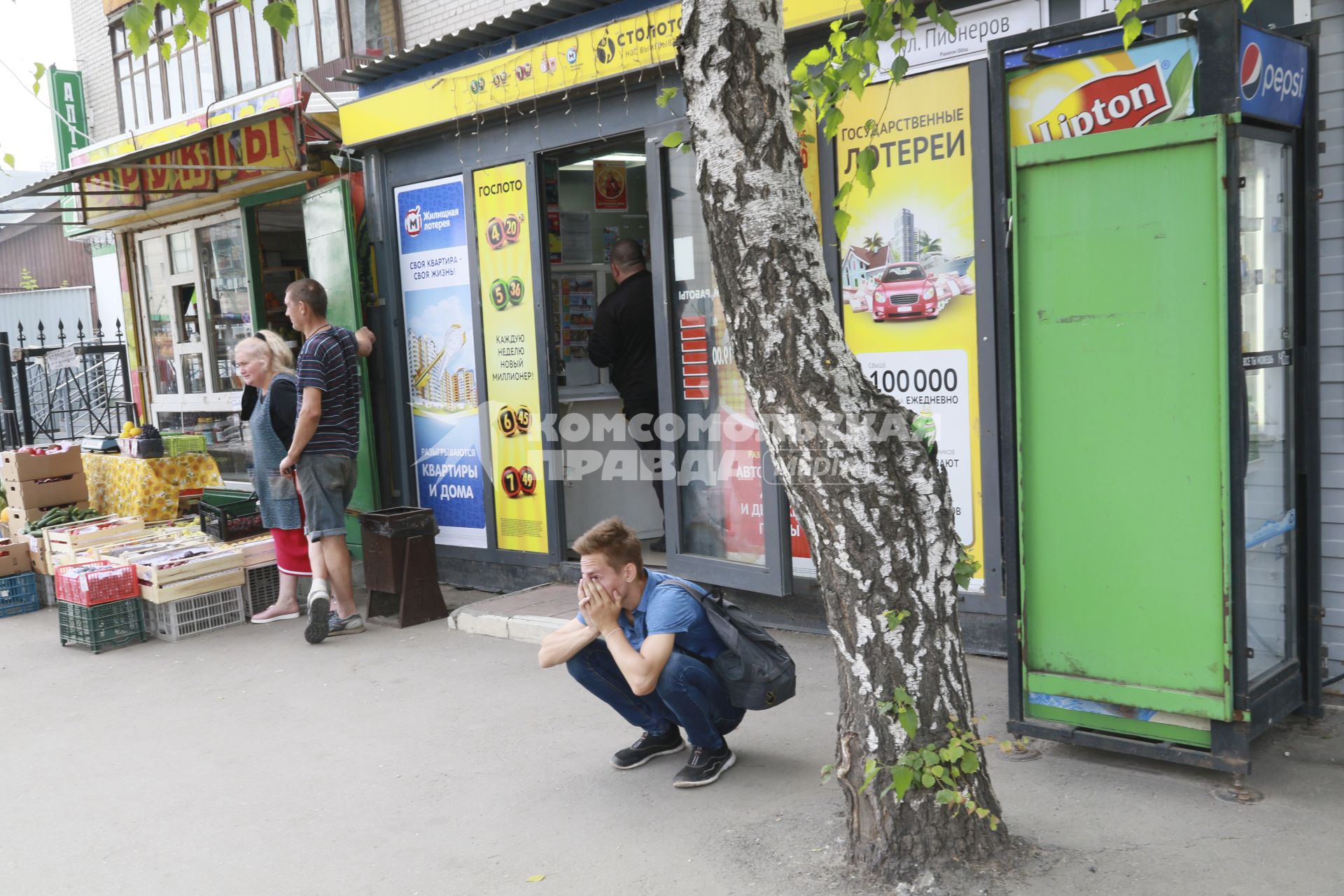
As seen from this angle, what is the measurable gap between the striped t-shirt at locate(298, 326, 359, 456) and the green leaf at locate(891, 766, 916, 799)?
15.2 ft

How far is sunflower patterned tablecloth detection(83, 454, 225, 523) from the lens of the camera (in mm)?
8672

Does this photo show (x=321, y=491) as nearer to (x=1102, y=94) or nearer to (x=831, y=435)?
(x=831, y=435)

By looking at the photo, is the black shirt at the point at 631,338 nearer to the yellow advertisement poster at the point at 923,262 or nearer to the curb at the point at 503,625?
the curb at the point at 503,625

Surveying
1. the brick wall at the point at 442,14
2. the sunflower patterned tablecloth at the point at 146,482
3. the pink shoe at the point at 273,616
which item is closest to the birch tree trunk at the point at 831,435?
the pink shoe at the point at 273,616

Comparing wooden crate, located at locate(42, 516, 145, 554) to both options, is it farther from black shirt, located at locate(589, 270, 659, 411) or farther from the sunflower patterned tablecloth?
black shirt, located at locate(589, 270, 659, 411)

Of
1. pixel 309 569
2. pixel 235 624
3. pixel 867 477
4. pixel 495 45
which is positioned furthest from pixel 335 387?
pixel 867 477

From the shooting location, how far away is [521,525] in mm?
7625

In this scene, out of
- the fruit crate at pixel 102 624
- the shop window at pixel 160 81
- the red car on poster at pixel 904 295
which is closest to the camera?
the red car on poster at pixel 904 295

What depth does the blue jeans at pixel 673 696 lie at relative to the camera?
403cm

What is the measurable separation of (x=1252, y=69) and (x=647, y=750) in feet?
10.6

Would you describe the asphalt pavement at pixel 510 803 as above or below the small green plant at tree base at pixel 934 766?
below

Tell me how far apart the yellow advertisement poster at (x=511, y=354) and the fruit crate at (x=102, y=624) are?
233 centimetres

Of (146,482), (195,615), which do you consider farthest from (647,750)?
(146,482)

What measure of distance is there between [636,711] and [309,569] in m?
3.76
